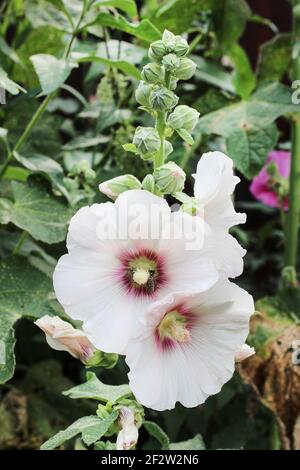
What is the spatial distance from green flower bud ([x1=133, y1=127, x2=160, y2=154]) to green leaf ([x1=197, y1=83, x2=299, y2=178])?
0.38 meters

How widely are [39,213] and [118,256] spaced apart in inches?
13.9

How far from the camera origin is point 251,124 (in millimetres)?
1120

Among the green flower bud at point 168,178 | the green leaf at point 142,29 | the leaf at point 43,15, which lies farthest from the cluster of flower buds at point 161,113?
the leaf at point 43,15

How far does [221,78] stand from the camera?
51.1 inches

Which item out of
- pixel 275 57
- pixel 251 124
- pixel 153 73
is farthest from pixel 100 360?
pixel 275 57

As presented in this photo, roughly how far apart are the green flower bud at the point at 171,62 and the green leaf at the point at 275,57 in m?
0.62

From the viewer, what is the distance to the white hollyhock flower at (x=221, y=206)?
687 millimetres

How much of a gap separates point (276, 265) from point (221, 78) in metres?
0.50

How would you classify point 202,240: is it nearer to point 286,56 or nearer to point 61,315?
point 61,315

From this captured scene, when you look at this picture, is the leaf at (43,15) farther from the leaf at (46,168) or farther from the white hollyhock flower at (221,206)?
the white hollyhock flower at (221,206)

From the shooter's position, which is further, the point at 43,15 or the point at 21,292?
the point at 43,15

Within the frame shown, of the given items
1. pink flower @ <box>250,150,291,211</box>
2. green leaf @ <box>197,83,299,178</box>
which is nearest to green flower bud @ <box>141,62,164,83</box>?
green leaf @ <box>197,83,299,178</box>

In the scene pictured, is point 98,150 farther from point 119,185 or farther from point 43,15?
point 119,185

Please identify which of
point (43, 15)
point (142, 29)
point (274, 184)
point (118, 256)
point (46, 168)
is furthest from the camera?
point (274, 184)
